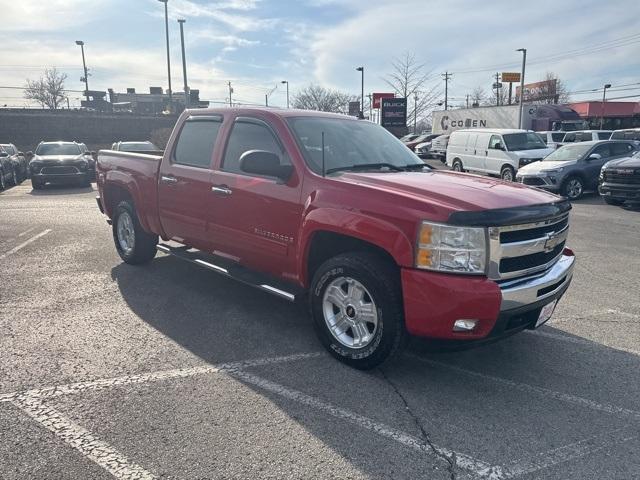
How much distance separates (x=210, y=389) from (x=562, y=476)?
2.19 meters

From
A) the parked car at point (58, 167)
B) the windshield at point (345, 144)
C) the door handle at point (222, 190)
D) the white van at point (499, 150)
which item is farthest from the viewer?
the white van at point (499, 150)

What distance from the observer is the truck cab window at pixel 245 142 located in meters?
4.53

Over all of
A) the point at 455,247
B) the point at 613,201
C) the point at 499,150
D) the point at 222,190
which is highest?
the point at 499,150

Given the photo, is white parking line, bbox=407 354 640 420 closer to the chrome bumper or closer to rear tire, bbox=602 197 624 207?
the chrome bumper

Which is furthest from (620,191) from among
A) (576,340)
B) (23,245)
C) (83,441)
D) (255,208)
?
(83,441)

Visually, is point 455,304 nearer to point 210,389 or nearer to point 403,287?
point 403,287

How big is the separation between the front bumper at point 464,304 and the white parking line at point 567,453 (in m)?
0.76

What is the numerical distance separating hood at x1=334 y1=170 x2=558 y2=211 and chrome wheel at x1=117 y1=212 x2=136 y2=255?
3589 millimetres

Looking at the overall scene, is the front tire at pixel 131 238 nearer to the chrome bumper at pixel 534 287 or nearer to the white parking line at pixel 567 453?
the chrome bumper at pixel 534 287

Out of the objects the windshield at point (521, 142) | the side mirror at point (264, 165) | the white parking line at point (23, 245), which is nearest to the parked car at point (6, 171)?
the white parking line at point (23, 245)

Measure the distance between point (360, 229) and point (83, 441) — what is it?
2146mm

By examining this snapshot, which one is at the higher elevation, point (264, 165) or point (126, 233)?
point (264, 165)

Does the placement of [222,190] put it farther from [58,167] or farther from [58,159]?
[58,159]

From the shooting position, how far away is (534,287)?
3428mm
